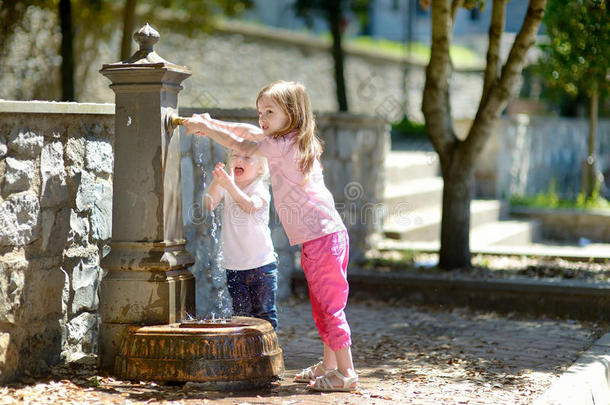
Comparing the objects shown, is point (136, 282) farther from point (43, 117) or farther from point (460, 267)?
point (460, 267)

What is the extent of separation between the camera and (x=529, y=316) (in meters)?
6.59

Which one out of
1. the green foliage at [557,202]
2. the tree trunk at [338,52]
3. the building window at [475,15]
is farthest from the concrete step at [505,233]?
the building window at [475,15]

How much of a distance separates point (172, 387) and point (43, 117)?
1449mm

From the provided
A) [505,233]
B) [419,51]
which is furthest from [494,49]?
[419,51]

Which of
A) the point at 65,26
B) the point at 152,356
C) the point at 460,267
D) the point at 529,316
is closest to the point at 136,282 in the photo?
the point at 152,356

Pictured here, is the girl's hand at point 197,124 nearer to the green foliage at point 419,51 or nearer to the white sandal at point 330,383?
the white sandal at point 330,383

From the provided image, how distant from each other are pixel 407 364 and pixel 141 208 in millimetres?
1785

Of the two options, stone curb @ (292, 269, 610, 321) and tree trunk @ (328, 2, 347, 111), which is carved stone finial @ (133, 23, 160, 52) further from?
tree trunk @ (328, 2, 347, 111)

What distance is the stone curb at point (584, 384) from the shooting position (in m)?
4.16

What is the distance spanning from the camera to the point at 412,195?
10.0 meters

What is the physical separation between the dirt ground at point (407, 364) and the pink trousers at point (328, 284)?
12.1 inches

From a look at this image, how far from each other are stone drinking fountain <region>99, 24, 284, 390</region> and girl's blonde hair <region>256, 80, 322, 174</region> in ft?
1.78

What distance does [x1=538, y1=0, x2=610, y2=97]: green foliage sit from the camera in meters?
7.99

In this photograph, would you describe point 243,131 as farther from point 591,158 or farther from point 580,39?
point 591,158
